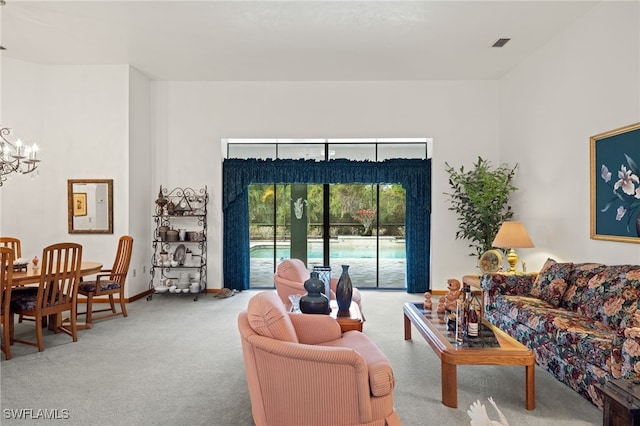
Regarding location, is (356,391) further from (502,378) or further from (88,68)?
(88,68)

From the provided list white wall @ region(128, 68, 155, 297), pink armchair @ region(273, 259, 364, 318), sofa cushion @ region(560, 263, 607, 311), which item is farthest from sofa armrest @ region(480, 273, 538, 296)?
white wall @ region(128, 68, 155, 297)

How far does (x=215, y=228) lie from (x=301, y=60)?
306 centimetres

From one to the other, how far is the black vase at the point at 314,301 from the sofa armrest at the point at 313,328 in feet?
0.88

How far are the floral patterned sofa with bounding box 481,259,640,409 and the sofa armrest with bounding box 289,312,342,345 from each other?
1629 millimetres

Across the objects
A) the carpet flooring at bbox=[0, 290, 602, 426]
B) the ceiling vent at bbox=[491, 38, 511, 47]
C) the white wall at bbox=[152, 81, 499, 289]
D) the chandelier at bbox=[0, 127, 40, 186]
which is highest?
the ceiling vent at bbox=[491, 38, 511, 47]

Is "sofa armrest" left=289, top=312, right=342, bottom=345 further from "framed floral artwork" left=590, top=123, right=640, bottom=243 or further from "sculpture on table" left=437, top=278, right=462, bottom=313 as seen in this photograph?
"framed floral artwork" left=590, top=123, right=640, bottom=243

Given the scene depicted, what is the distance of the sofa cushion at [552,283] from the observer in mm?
4012

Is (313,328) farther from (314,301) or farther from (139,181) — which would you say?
(139,181)

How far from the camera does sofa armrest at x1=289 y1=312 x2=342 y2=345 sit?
114 inches

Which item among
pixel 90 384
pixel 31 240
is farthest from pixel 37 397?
pixel 31 240

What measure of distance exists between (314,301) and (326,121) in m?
4.19

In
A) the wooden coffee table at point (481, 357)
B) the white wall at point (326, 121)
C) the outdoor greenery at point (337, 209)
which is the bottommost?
the wooden coffee table at point (481, 357)

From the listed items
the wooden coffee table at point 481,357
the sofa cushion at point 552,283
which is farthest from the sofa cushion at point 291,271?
the sofa cushion at point 552,283

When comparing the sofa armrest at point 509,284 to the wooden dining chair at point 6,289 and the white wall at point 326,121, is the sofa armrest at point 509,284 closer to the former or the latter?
the white wall at point 326,121
